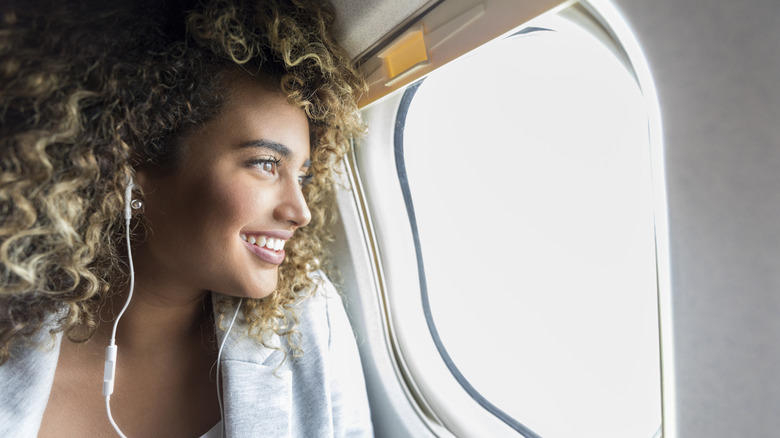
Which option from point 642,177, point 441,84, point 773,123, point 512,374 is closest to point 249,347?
point 512,374

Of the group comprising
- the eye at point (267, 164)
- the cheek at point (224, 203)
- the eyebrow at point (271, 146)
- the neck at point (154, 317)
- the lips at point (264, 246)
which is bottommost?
the neck at point (154, 317)

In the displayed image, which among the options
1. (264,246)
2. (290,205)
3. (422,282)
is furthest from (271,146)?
(422,282)

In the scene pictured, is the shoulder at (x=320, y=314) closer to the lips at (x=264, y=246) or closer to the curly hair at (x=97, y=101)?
the lips at (x=264, y=246)

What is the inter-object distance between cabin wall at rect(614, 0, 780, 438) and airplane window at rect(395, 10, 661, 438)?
0.39 m

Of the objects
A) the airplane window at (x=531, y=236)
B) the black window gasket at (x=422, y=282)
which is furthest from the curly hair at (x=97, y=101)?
the airplane window at (x=531, y=236)

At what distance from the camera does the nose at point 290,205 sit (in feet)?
3.89

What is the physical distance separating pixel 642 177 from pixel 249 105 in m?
0.88

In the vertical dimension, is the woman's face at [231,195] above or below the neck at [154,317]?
above

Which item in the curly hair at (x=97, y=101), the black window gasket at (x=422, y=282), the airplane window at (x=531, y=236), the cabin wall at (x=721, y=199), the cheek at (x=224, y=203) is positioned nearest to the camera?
the cabin wall at (x=721, y=199)

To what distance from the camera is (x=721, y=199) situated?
0.59m

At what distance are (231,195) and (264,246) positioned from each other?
175 mm

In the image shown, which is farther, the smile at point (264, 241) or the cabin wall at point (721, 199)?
the smile at point (264, 241)

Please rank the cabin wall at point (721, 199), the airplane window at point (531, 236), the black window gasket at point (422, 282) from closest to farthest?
the cabin wall at point (721, 199) < the airplane window at point (531, 236) < the black window gasket at point (422, 282)

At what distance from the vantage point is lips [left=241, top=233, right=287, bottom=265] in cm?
118
